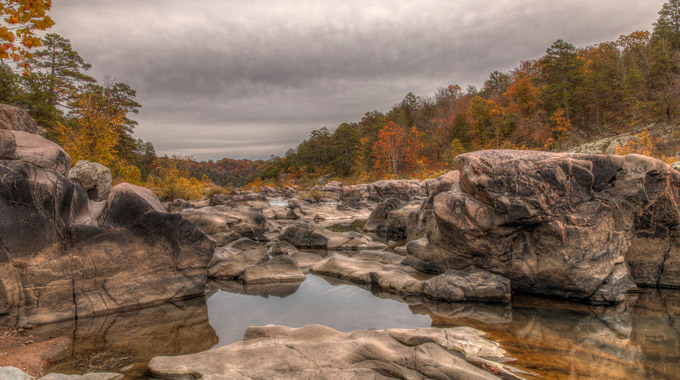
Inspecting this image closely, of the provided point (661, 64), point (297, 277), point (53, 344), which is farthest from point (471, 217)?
point (661, 64)

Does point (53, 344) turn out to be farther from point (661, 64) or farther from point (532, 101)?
point (532, 101)

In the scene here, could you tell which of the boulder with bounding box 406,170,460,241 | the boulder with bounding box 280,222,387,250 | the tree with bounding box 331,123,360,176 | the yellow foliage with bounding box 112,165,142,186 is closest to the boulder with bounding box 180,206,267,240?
the boulder with bounding box 280,222,387,250

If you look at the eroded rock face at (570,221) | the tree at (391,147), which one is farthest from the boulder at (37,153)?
the tree at (391,147)

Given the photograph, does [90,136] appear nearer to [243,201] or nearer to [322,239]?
[243,201]

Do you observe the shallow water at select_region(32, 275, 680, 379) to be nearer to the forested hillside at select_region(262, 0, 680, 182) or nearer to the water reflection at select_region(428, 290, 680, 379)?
the water reflection at select_region(428, 290, 680, 379)

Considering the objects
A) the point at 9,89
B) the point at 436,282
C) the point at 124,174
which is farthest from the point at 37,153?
the point at 9,89

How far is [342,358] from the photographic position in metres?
4.44

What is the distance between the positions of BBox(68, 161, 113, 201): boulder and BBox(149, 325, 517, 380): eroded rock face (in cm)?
1428

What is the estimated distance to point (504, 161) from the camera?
8.06 m

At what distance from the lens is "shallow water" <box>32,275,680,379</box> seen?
16.4 ft

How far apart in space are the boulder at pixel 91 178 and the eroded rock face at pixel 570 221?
15.9 meters

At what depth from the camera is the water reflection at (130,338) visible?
5.11 metres

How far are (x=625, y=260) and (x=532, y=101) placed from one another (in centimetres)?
4229

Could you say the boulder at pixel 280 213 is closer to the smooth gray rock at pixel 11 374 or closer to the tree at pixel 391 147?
the smooth gray rock at pixel 11 374
